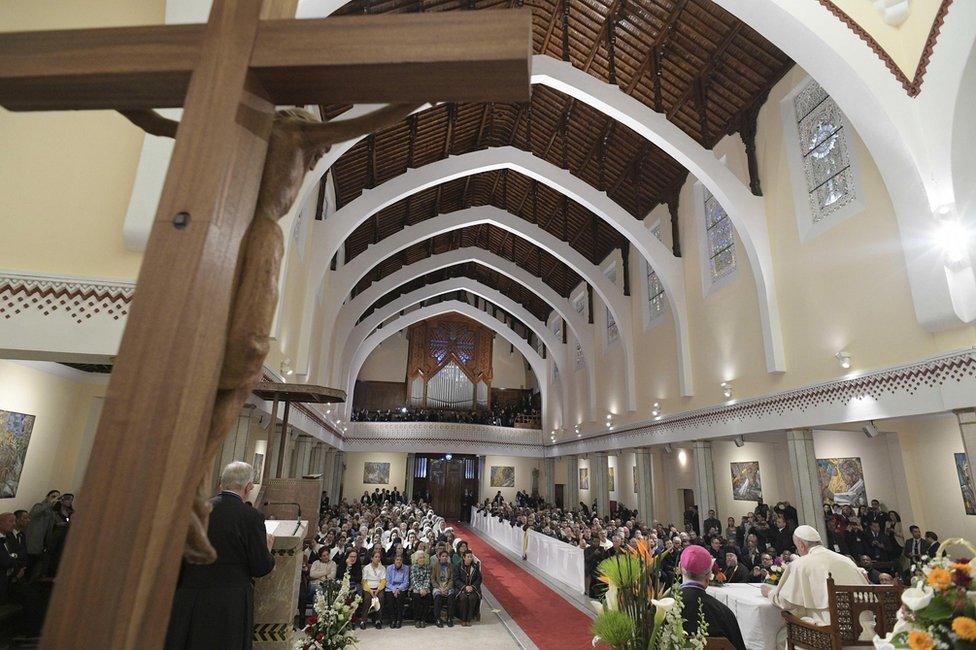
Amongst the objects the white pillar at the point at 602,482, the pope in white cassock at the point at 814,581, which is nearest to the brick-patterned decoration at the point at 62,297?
the pope in white cassock at the point at 814,581

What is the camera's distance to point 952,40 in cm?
573

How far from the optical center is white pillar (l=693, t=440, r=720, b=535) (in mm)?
11688

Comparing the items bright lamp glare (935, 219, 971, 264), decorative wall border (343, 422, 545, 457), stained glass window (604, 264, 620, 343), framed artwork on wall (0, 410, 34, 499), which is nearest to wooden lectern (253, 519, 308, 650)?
framed artwork on wall (0, 410, 34, 499)

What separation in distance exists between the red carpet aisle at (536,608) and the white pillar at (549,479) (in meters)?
11.2

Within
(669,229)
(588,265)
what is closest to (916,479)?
(669,229)

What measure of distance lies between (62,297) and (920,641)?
5423 mm

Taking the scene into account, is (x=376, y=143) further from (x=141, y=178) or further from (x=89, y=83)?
(x=89, y=83)

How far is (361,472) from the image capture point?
24203mm

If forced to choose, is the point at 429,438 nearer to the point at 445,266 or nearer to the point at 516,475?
the point at 516,475

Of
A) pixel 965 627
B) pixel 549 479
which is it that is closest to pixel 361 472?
pixel 549 479

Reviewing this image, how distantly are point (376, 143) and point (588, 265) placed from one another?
25.8 feet

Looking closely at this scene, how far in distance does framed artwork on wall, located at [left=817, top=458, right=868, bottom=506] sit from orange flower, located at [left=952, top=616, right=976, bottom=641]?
33.9 feet

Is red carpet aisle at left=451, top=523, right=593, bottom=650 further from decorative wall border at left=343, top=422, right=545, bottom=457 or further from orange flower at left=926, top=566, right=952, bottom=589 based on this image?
decorative wall border at left=343, top=422, right=545, bottom=457

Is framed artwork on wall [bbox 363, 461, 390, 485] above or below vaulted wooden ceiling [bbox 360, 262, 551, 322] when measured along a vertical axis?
below
